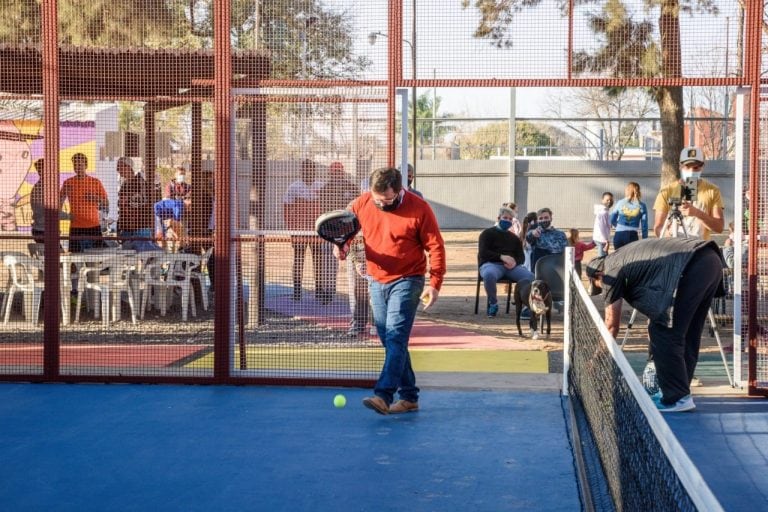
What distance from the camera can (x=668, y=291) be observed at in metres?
7.86

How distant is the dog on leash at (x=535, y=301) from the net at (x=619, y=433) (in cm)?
342

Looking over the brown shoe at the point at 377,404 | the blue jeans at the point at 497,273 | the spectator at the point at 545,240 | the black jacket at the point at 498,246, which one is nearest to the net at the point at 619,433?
the brown shoe at the point at 377,404

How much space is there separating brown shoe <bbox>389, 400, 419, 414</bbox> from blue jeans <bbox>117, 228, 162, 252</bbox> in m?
3.11

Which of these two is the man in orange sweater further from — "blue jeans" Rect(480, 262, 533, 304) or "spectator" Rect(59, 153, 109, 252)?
"blue jeans" Rect(480, 262, 533, 304)

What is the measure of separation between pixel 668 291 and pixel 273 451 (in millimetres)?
3182

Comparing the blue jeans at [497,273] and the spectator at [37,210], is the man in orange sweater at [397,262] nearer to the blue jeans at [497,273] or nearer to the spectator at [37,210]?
the spectator at [37,210]

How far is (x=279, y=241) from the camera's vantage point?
9.43 meters

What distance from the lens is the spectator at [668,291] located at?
7.92 m

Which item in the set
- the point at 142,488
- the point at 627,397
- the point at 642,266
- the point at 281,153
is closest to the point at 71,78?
the point at 281,153

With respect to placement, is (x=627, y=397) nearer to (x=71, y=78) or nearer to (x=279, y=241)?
(x=279, y=241)

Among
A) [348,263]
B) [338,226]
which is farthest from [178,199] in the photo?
[338,226]

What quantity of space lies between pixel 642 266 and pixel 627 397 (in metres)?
3.23

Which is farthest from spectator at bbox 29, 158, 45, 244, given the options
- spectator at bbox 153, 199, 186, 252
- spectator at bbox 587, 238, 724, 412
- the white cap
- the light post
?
spectator at bbox 587, 238, 724, 412

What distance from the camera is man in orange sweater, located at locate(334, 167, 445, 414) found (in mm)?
8109
